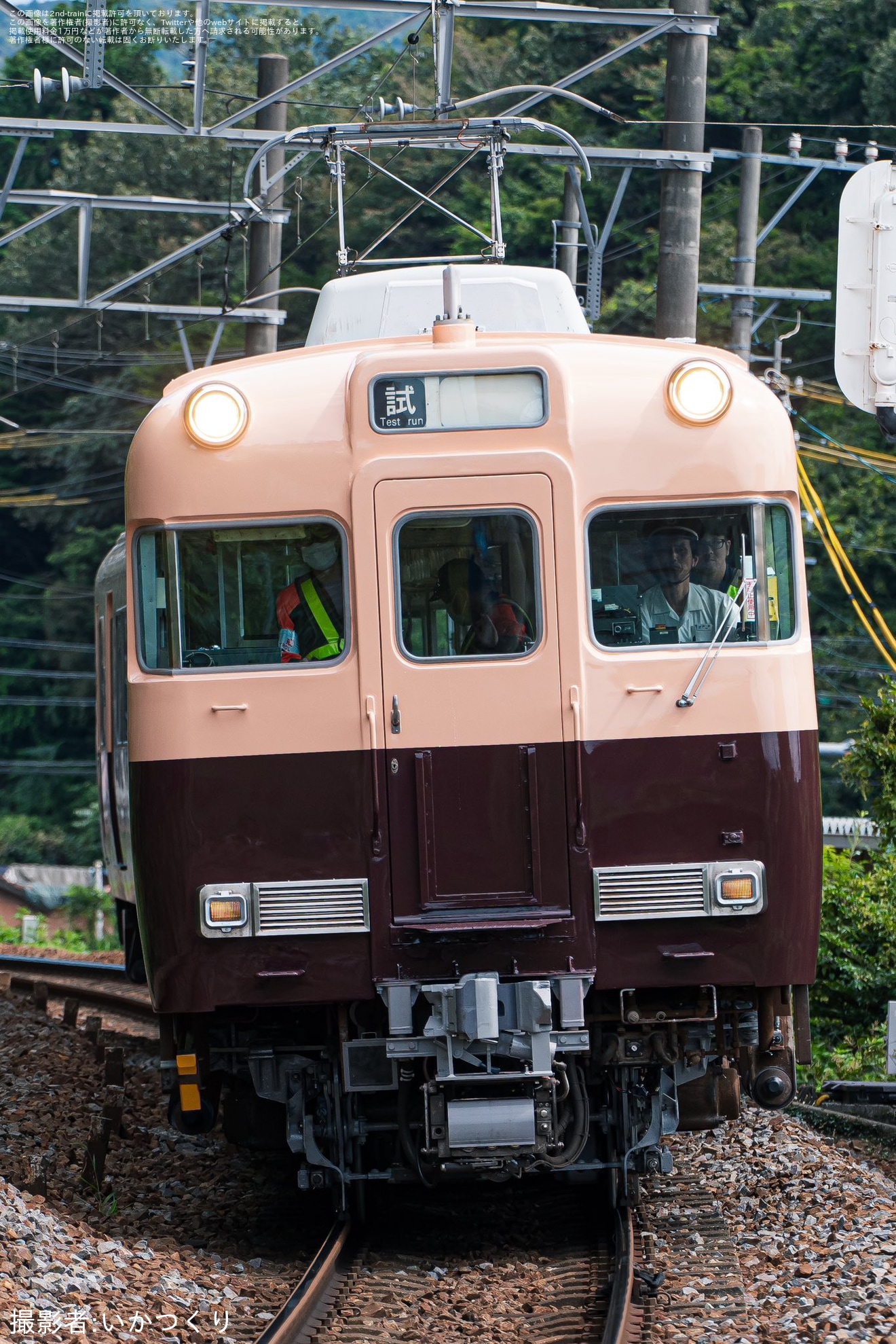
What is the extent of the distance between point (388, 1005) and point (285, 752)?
1.09 meters

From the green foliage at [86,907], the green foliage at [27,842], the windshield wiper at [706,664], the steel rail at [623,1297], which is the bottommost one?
the green foliage at [86,907]

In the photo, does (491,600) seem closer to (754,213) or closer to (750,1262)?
(750,1262)

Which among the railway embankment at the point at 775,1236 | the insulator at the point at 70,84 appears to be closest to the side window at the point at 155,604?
the railway embankment at the point at 775,1236

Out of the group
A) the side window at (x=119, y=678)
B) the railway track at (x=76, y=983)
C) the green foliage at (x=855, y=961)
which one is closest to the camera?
the side window at (x=119, y=678)

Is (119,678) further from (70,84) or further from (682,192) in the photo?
(682,192)

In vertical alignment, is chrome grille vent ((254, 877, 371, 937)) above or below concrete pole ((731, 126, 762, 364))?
below

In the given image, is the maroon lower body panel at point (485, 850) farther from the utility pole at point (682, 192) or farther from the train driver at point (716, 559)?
the utility pole at point (682, 192)

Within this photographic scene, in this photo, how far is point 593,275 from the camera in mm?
13250

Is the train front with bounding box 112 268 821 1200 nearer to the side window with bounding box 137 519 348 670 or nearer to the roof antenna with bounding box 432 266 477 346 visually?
the side window with bounding box 137 519 348 670

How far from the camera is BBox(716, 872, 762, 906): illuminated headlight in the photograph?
7.02 meters

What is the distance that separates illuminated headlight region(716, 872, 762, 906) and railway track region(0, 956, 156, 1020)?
739cm

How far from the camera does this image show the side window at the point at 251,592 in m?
7.21

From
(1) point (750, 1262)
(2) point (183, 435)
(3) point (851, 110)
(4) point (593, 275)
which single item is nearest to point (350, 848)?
(2) point (183, 435)

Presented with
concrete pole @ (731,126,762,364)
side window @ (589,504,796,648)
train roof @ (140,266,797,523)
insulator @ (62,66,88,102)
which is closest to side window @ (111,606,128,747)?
train roof @ (140,266,797,523)
